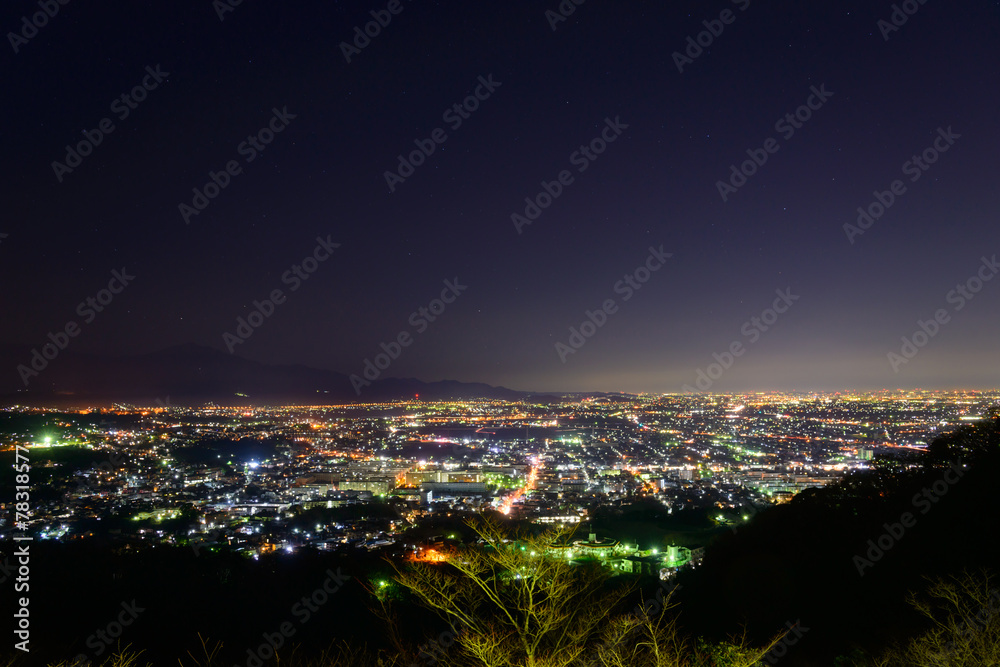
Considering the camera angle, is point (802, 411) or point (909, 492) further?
point (802, 411)

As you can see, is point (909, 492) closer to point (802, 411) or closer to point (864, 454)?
point (864, 454)

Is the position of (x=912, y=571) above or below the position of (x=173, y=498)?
above

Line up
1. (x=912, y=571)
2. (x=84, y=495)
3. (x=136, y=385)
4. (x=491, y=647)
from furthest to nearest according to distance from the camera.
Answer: (x=136, y=385) < (x=84, y=495) < (x=912, y=571) < (x=491, y=647)

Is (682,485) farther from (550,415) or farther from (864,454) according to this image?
(550,415)

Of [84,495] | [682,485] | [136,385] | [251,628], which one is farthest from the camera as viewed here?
[136,385]

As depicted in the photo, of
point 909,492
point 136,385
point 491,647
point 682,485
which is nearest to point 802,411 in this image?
point 682,485

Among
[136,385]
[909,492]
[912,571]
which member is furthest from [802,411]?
[136,385]
